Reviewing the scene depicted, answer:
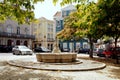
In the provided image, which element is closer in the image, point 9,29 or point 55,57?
point 55,57

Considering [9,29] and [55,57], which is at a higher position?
[9,29]

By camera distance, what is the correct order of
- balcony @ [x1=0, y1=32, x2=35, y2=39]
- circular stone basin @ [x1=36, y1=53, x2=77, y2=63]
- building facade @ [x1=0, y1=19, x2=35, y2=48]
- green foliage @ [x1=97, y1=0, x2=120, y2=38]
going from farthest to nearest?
building facade @ [x1=0, y1=19, x2=35, y2=48] < balcony @ [x1=0, y1=32, x2=35, y2=39] < circular stone basin @ [x1=36, y1=53, x2=77, y2=63] < green foliage @ [x1=97, y1=0, x2=120, y2=38]

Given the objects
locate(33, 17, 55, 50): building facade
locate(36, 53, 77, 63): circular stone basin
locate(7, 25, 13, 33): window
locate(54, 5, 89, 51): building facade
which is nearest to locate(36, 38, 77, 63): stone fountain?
locate(36, 53, 77, 63): circular stone basin

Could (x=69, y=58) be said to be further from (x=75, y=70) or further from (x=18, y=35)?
(x=18, y=35)

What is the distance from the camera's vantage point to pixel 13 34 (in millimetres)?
57844

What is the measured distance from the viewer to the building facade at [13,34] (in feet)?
184

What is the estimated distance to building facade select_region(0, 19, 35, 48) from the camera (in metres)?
56.0

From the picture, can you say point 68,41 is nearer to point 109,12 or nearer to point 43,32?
point 43,32

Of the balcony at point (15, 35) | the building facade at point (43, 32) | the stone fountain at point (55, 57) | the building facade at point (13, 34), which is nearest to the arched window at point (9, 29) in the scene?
the building facade at point (13, 34)

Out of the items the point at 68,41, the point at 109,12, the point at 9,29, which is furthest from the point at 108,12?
the point at 68,41

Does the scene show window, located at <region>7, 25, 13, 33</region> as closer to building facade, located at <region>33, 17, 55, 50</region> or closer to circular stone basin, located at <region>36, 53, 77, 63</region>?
building facade, located at <region>33, 17, 55, 50</region>

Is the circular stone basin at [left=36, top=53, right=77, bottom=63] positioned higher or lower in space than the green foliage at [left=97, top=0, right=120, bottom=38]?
lower

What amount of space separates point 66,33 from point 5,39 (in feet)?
91.1

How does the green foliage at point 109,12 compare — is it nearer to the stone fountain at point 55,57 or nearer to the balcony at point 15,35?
the stone fountain at point 55,57
